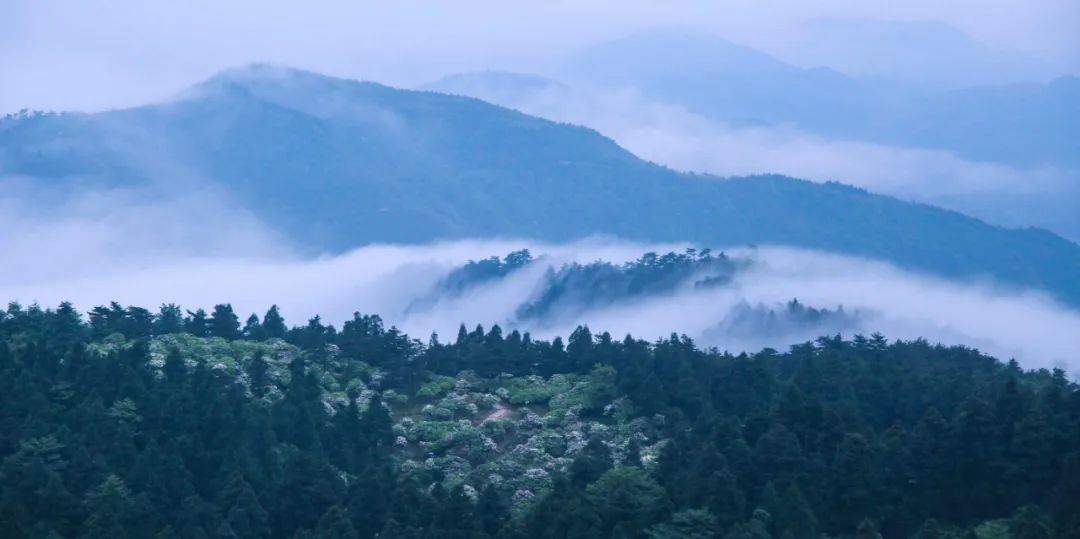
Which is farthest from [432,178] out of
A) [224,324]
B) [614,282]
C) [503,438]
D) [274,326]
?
[503,438]

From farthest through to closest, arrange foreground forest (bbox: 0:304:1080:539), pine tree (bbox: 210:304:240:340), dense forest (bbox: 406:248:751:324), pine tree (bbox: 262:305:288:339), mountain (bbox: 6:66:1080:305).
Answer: mountain (bbox: 6:66:1080:305), dense forest (bbox: 406:248:751:324), pine tree (bbox: 262:305:288:339), pine tree (bbox: 210:304:240:340), foreground forest (bbox: 0:304:1080:539)

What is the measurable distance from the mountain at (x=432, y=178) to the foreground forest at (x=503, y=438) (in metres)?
76.3

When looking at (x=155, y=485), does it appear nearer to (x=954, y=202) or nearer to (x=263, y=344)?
(x=263, y=344)

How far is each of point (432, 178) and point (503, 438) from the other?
97501 millimetres

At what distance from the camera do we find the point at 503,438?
170 ft

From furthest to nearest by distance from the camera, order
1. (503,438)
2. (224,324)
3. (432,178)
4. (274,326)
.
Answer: (432,178), (274,326), (224,324), (503,438)

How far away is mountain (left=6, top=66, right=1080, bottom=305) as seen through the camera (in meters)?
135

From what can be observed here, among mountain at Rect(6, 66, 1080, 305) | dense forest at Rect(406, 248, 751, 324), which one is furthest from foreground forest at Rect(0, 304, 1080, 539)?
mountain at Rect(6, 66, 1080, 305)

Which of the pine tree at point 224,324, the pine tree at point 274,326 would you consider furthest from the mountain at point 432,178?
the pine tree at point 224,324

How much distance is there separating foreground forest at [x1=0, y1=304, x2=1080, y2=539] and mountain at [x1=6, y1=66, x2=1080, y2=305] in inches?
3005

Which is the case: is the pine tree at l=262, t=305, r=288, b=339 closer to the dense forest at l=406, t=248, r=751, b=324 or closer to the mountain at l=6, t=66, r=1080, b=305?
the dense forest at l=406, t=248, r=751, b=324

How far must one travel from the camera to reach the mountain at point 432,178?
135 meters

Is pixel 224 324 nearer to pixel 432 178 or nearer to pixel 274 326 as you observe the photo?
pixel 274 326

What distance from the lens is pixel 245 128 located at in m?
149
